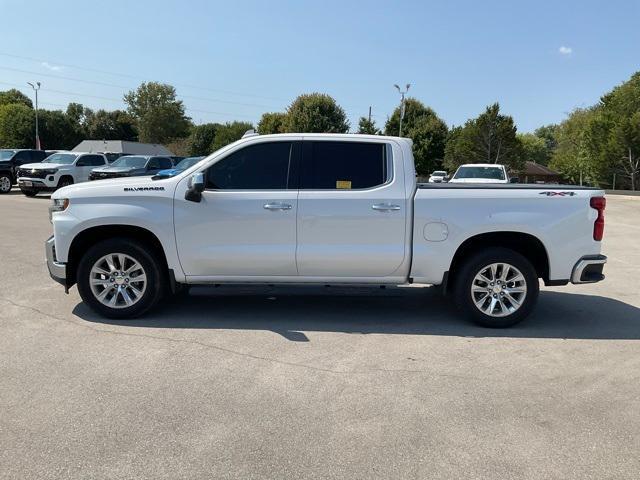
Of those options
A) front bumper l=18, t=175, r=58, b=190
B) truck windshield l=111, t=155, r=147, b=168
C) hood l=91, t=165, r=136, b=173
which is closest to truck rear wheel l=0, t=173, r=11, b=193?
front bumper l=18, t=175, r=58, b=190

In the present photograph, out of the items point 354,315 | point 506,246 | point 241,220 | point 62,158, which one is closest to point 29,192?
point 62,158

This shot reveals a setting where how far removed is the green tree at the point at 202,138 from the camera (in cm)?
9569

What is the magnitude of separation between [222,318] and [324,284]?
1.17m

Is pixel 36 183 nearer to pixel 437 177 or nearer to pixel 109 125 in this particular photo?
pixel 437 177

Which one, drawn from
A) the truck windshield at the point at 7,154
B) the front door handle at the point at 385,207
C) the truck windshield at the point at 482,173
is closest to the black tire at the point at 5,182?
the truck windshield at the point at 7,154

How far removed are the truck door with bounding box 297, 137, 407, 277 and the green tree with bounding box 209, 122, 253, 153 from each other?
282 feet

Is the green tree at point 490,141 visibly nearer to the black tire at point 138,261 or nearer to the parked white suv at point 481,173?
the parked white suv at point 481,173

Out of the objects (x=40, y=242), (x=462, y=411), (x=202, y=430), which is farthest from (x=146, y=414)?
(x=40, y=242)

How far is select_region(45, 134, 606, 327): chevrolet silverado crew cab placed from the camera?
557 cm

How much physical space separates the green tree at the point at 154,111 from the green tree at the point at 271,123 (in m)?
27.7

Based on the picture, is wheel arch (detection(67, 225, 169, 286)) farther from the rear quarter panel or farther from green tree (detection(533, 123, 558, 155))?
green tree (detection(533, 123, 558, 155))

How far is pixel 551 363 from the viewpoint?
15.6 ft

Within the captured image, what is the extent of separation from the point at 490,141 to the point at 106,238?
4555cm

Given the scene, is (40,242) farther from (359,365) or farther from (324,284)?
(359,365)
